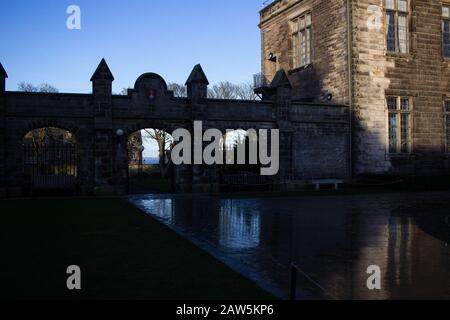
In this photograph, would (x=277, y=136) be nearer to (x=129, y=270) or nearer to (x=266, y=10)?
(x=266, y=10)

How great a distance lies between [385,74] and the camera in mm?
26297

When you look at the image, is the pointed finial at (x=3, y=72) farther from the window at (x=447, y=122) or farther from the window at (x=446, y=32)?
the window at (x=446, y=32)

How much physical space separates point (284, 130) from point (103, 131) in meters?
9.44

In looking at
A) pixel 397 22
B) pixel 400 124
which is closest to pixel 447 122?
pixel 400 124

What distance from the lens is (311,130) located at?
80.5ft

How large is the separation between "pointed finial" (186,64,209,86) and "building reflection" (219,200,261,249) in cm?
811

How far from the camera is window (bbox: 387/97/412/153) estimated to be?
26672 mm

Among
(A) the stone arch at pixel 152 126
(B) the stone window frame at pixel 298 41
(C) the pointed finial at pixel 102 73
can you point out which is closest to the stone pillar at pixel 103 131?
(C) the pointed finial at pixel 102 73

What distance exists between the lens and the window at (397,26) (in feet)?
88.1

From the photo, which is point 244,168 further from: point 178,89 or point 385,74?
point 178,89

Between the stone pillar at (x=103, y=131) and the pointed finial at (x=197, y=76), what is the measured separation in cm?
391

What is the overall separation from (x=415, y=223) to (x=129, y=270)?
8640 millimetres

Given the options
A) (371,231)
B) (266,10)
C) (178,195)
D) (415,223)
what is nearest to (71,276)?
(371,231)

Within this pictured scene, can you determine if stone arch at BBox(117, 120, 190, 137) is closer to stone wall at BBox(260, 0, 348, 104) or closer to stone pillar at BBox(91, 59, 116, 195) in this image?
stone pillar at BBox(91, 59, 116, 195)
